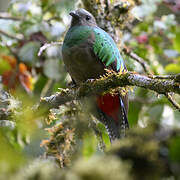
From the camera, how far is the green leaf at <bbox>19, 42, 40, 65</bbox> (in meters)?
3.63

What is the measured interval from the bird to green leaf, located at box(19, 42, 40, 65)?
73 cm

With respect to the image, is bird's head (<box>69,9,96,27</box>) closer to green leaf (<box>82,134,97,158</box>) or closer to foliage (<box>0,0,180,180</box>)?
foliage (<box>0,0,180,180</box>)

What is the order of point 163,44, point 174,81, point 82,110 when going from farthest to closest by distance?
point 163,44 → point 82,110 → point 174,81

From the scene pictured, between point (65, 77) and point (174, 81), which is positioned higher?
point (65, 77)

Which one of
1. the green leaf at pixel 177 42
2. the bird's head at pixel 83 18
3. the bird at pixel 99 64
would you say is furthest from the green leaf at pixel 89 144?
the green leaf at pixel 177 42

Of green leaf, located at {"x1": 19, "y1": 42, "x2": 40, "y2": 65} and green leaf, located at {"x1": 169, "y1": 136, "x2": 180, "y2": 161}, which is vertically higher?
green leaf, located at {"x1": 19, "y1": 42, "x2": 40, "y2": 65}

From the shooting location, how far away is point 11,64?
13.1 ft

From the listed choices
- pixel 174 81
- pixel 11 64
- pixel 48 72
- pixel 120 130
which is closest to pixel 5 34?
pixel 11 64

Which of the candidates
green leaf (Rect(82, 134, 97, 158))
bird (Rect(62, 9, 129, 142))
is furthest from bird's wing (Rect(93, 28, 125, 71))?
green leaf (Rect(82, 134, 97, 158))

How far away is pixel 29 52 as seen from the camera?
362 cm

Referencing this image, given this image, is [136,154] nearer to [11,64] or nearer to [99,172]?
[99,172]

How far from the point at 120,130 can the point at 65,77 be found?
1.08m

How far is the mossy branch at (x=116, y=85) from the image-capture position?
180 cm

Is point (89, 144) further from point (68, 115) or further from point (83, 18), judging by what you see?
point (83, 18)
